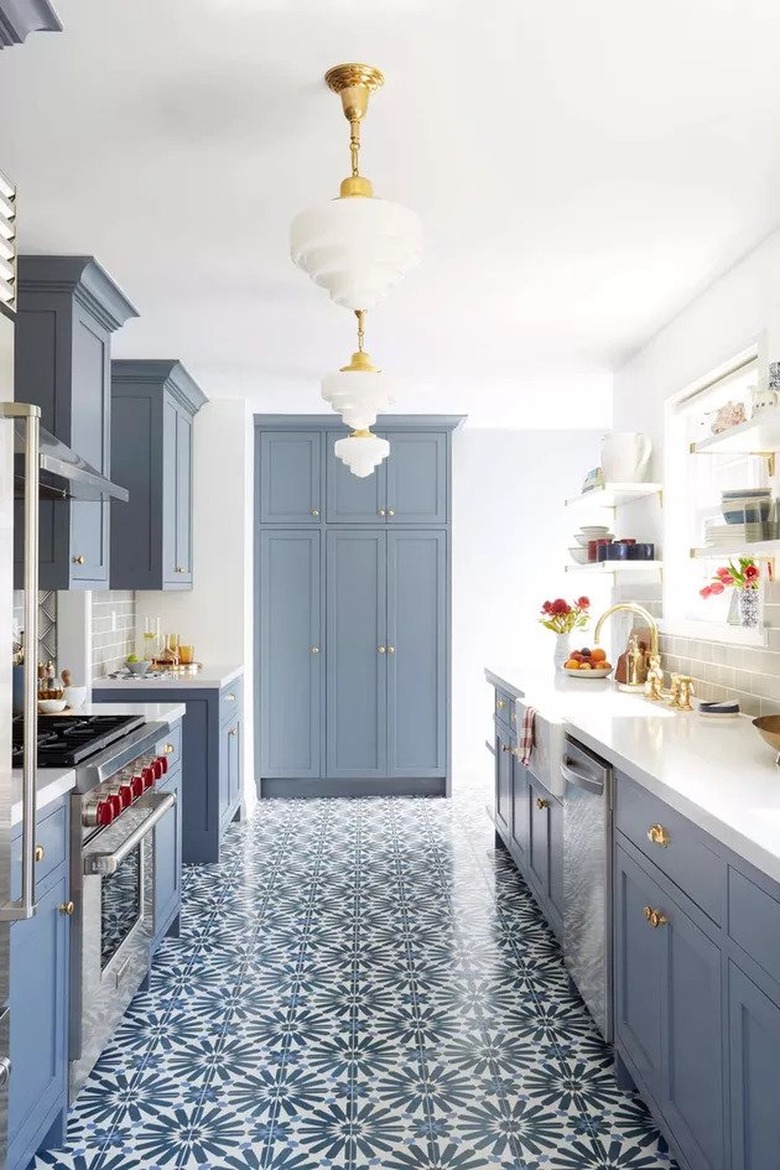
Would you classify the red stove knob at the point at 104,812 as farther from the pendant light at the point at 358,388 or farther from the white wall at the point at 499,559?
the white wall at the point at 499,559

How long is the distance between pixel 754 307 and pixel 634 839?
6.01 ft

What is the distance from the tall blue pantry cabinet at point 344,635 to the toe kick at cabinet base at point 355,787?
4.9 inches

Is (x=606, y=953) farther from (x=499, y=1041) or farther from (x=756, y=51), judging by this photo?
(x=756, y=51)

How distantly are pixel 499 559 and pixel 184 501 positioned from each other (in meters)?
2.41

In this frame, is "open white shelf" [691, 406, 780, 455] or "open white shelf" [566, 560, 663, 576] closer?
"open white shelf" [691, 406, 780, 455]

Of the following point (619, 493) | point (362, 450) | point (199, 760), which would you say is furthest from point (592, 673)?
point (199, 760)

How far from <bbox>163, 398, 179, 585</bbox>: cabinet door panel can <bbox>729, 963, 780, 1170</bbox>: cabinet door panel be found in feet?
11.7

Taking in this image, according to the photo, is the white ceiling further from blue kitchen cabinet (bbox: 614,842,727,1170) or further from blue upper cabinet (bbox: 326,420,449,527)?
blue upper cabinet (bbox: 326,420,449,527)

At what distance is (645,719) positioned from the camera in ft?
9.91

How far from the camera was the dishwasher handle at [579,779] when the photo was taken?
2598mm

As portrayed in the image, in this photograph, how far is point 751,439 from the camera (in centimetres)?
323

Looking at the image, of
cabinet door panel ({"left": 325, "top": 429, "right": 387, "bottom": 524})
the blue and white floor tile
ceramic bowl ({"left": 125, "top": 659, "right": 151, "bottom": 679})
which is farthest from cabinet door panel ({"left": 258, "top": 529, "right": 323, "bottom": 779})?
the blue and white floor tile

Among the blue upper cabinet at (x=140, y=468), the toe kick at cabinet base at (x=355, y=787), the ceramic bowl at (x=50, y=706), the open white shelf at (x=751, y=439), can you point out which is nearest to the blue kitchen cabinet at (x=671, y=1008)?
the open white shelf at (x=751, y=439)

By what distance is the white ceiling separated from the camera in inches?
73.8
